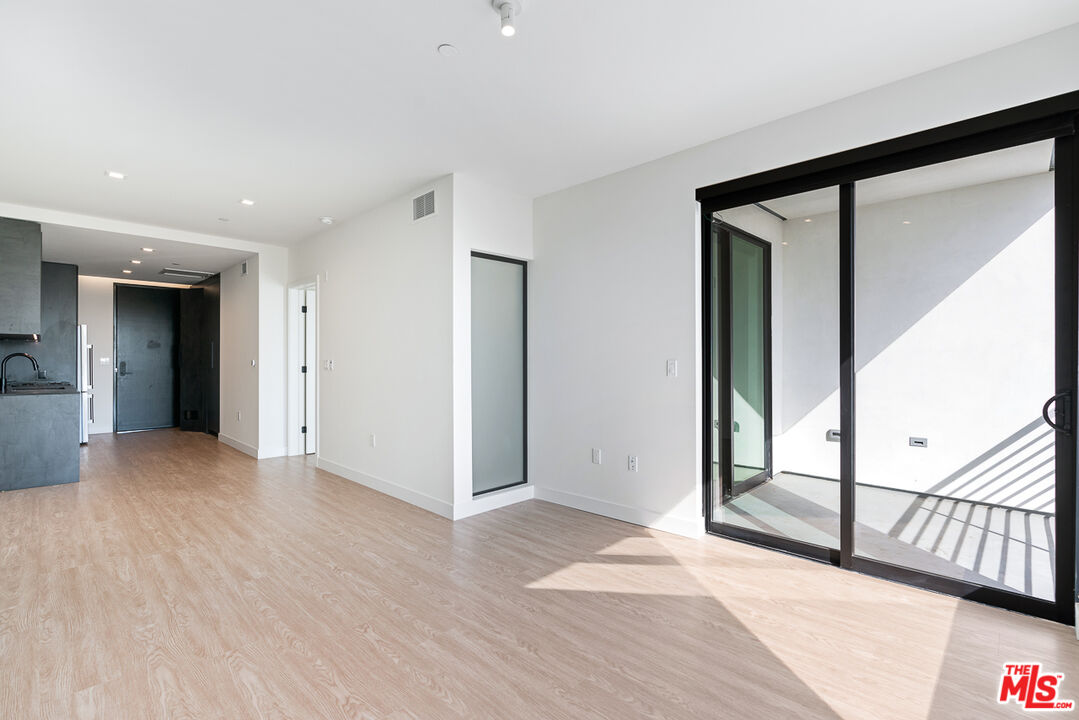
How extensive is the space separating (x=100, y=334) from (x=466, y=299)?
812 cm

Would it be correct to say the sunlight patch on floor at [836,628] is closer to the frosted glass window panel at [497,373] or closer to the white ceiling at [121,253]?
the frosted glass window panel at [497,373]

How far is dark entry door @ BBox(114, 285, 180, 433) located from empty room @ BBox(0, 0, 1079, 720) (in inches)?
166

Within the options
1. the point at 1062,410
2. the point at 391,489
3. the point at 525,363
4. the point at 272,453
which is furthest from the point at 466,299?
the point at 272,453

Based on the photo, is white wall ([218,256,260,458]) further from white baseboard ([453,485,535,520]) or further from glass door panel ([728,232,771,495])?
glass door panel ([728,232,771,495])

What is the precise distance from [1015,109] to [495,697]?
352cm

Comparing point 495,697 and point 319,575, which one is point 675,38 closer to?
point 495,697

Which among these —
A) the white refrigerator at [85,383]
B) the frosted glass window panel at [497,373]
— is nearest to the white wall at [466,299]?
the frosted glass window panel at [497,373]

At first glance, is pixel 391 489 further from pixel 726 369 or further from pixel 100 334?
pixel 100 334

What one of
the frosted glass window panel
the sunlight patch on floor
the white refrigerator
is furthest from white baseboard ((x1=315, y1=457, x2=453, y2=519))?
the white refrigerator

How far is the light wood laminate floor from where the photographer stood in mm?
1902

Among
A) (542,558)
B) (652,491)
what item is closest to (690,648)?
(542,558)

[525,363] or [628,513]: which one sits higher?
[525,363]

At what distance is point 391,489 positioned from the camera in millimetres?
4754

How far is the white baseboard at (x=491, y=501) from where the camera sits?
4.08m
